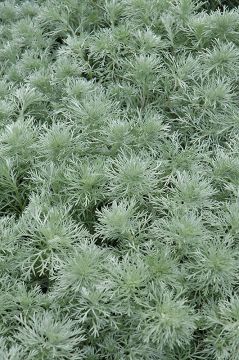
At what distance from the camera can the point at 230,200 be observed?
189cm

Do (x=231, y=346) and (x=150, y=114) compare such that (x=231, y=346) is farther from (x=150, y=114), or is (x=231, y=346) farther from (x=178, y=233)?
(x=150, y=114)

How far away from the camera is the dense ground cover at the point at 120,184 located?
1576 millimetres

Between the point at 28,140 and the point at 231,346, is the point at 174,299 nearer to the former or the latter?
the point at 231,346

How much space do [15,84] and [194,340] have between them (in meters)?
1.54

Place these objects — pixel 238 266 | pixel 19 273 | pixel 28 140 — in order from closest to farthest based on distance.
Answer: pixel 238 266, pixel 19 273, pixel 28 140

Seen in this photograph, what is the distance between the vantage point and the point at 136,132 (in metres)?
2.08

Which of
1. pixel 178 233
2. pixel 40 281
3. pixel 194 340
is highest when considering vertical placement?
pixel 178 233

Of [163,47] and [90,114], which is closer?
[90,114]

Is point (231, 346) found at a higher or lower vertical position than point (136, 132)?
lower

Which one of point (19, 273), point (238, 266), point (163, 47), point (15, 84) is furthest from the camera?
point (15, 84)

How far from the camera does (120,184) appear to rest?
1.84 meters

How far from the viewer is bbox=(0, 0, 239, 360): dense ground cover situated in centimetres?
158

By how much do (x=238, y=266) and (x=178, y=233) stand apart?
209 mm

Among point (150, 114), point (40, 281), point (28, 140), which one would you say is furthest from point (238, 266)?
point (28, 140)
